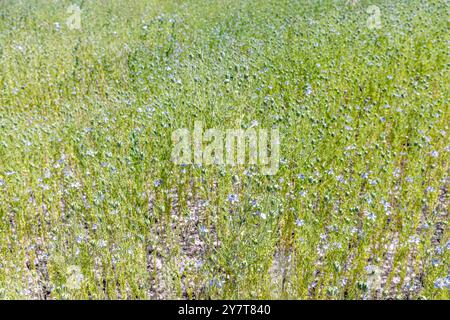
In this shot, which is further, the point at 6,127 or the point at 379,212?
the point at 6,127

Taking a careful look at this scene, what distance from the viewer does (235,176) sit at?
3.78 meters

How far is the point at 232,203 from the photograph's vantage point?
4.20m

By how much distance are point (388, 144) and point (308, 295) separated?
2523 millimetres

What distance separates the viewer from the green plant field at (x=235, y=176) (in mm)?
3477

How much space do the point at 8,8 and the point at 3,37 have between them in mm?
3346

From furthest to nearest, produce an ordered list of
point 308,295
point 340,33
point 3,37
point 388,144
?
point 3,37, point 340,33, point 388,144, point 308,295

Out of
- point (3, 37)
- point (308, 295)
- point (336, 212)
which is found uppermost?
point (3, 37)

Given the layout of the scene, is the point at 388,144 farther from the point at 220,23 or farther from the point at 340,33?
the point at 220,23

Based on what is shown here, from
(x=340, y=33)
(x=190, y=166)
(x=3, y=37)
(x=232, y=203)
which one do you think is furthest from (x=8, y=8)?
(x=232, y=203)

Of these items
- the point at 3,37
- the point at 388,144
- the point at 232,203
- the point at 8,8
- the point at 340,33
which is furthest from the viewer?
the point at 8,8

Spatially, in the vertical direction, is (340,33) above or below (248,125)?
above

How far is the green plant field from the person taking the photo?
348 cm
